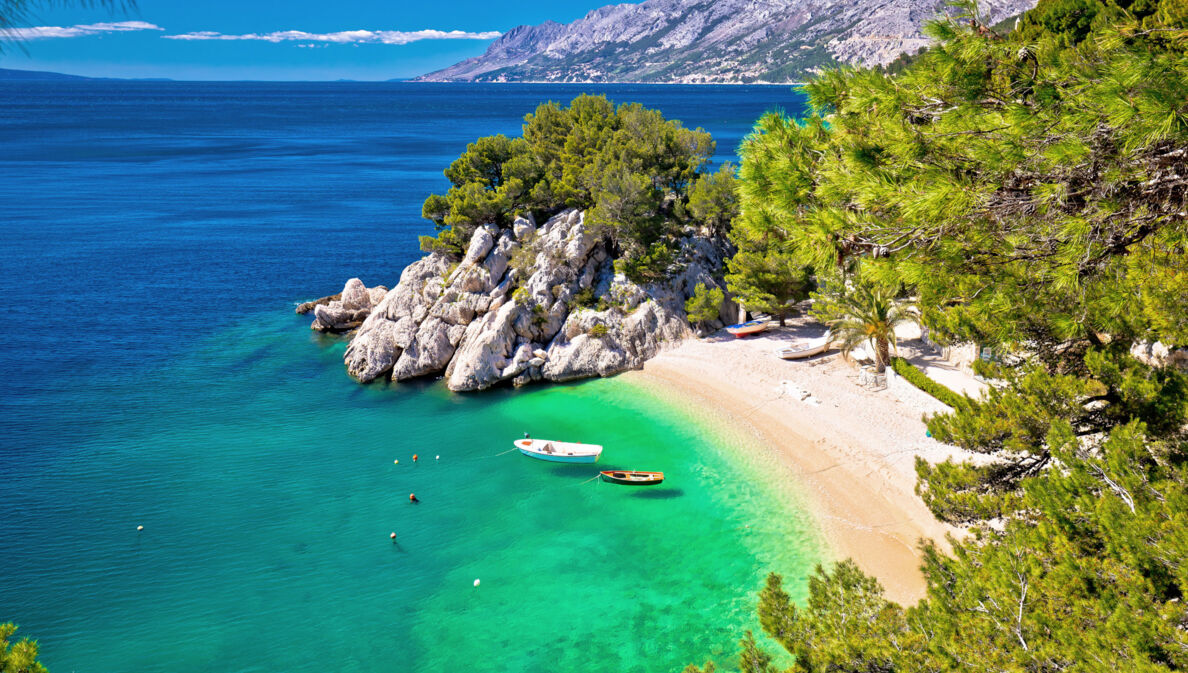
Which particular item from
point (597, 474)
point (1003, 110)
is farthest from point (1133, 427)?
point (597, 474)

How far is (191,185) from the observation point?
3339 inches

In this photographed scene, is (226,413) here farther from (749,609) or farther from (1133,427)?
(1133,427)

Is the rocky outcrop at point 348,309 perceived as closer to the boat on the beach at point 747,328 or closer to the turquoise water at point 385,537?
the turquoise water at point 385,537

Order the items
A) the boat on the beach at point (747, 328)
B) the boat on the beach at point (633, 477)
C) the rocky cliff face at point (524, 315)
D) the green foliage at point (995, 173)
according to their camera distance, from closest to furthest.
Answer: the green foliage at point (995, 173) < the boat on the beach at point (633, 477) < the rocky cliff face at point (524, 315) < the boat on the beach at point (747, 328)

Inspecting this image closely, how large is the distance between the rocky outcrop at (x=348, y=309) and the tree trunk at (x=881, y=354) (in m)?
29.6

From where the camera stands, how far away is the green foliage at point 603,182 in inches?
1420

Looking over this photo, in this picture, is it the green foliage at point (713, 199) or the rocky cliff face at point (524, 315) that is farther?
the green foliage at point (713, 199)

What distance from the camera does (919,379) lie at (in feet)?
90.1

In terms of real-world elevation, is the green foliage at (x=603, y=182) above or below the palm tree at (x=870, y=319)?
above

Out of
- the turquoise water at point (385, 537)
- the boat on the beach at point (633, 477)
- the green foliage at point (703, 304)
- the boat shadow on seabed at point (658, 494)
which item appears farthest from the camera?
the green foliage at point (703, 304)

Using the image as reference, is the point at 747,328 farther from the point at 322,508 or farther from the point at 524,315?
the point at 322,508

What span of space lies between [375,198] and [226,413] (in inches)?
2002

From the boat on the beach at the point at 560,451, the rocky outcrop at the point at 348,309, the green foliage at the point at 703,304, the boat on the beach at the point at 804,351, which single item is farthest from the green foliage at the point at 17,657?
the rocky outcrop at the point at 348,309

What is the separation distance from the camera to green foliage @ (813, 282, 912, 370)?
2806 cm
